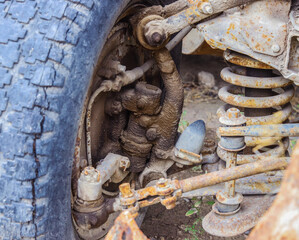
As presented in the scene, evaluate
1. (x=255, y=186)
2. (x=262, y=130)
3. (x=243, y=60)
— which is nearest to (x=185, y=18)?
(x=243, y=60)

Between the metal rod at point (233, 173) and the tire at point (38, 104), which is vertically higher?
the tire at point (38, 104)

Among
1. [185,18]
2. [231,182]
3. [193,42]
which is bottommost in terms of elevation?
[231,182]

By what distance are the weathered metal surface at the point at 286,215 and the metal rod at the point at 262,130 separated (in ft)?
2.96

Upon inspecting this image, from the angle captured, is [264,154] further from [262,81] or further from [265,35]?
[265,35]

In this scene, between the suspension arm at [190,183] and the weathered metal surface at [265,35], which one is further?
the weathered metal surface at [265,35]

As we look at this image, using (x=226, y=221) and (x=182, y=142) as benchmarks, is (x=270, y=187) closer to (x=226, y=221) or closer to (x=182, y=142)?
(x=226, y=221)

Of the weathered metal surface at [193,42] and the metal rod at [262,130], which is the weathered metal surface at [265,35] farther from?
the weathered metal surface at [193,42]

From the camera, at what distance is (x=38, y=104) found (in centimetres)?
116

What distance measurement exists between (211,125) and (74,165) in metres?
2.25

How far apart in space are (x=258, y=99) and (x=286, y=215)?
3.84 feet

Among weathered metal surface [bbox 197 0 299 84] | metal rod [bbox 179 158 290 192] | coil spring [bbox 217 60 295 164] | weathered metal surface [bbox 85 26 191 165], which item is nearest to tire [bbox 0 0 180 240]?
weathered metal surface [bbox 85 26 191 165]

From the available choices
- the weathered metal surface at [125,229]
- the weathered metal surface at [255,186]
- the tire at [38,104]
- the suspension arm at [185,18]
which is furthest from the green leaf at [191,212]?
the weathered metal surface at [125,229]

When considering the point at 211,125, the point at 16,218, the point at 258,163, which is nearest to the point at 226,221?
the point at 258,163

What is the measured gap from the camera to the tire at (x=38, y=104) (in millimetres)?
1161
